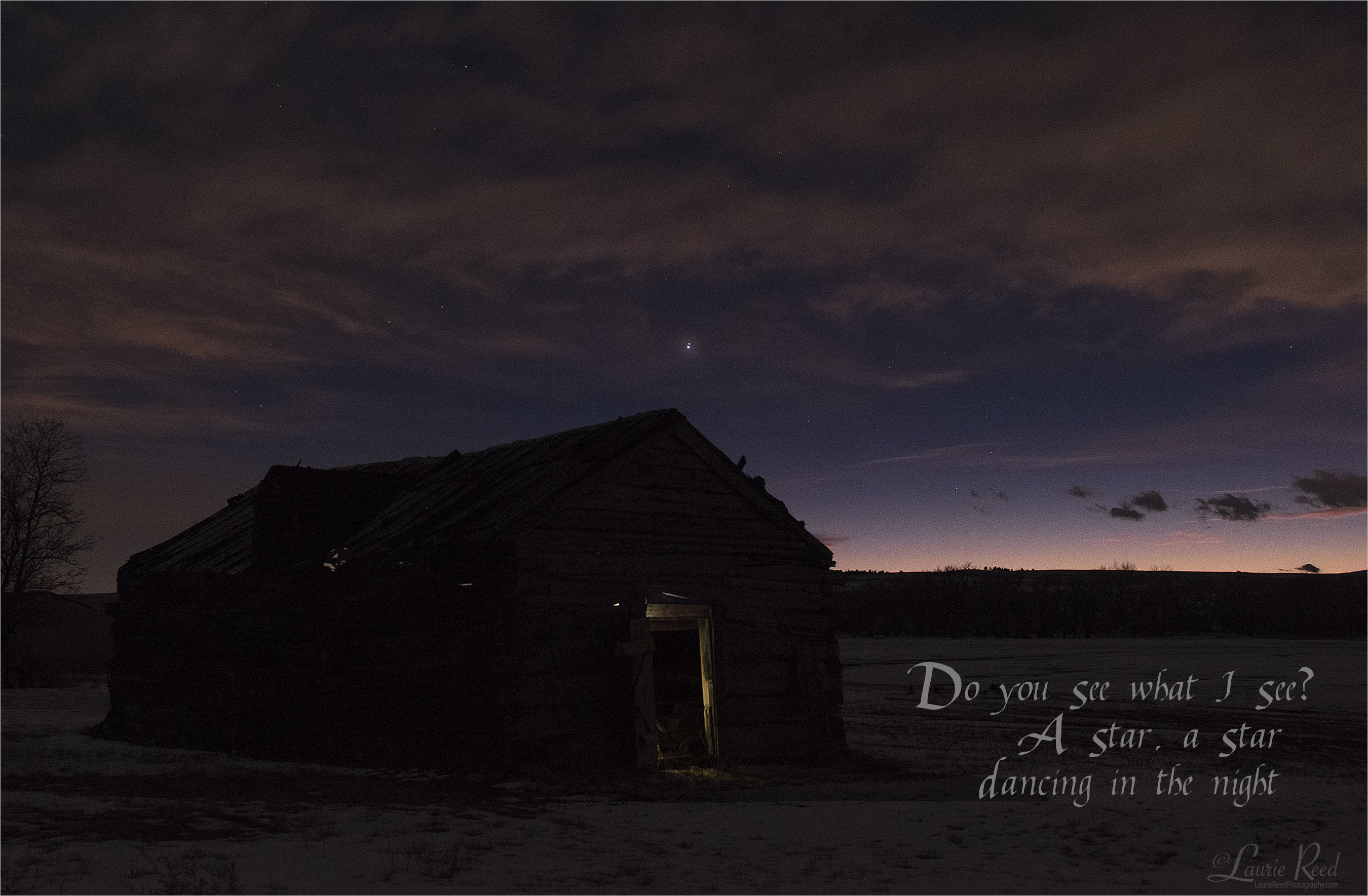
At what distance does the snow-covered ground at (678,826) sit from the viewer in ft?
26.9

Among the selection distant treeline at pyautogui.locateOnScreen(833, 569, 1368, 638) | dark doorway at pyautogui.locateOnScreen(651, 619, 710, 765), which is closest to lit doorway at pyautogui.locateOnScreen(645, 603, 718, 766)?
dark doorway at pyautogui.locateOnScreen(651, 619, 710, 765)

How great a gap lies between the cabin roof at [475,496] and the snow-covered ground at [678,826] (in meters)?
3.25

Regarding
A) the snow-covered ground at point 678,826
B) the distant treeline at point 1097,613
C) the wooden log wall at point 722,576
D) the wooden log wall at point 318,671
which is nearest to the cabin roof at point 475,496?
the wooden log wall at point 722,576

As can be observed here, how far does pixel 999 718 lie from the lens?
24.5 meters

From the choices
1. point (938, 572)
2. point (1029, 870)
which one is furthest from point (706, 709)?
point (938, 572)

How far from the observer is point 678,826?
10.5 meters

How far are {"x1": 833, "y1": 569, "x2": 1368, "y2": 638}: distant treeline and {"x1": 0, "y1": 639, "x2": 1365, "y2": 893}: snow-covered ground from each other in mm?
50939

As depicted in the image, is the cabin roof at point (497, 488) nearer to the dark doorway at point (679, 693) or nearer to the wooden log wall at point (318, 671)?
the wooden log wall at point (318, 671)

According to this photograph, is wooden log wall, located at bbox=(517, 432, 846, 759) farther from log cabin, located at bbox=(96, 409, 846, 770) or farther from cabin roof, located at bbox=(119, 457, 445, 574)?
cabin roof, located at bbox=(119, 457, 445, 574)

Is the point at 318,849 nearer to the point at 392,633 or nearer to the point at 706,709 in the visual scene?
the point at 392,633

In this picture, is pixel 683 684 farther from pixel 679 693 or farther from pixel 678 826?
pixel 678 826

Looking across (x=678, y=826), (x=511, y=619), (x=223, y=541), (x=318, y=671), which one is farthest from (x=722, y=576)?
(x=223, y=541)

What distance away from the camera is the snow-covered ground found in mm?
8203

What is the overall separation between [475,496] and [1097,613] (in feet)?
212
